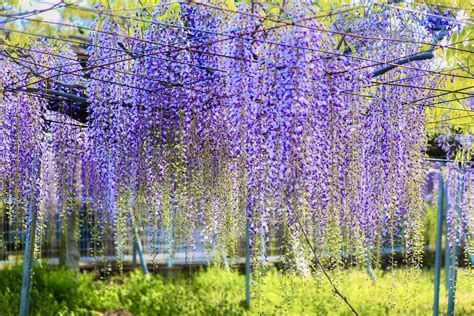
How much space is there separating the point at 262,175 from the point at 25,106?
238 centimetres

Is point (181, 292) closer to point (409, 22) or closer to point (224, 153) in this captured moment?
point (224, 153)

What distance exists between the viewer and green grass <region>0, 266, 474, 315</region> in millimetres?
7977

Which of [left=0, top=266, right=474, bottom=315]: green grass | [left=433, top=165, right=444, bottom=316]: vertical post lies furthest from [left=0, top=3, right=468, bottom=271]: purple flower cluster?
[left=0, top=266, right=474, bottom=315]: green grass

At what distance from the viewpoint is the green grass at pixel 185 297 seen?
7.98m

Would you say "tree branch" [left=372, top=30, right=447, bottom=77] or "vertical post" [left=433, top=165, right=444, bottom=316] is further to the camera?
"vertical post" [left=433, top=165, right=444, bottom=316]

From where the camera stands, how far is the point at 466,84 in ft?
17.9

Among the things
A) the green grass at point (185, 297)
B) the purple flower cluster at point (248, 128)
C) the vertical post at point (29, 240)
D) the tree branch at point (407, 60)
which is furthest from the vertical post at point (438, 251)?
the vertical post at point (29, 240)

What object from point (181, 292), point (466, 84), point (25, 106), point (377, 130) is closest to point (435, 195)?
point (181, 292)

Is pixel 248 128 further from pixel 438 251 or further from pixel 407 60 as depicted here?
pixel 438 251

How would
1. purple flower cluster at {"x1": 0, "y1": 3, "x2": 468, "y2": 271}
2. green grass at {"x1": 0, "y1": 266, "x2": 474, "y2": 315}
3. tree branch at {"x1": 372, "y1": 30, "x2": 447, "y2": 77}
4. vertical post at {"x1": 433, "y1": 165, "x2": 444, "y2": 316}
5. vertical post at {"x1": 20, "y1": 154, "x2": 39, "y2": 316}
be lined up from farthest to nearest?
1. green grass at {"x1": 0, "y1": 266, "x2": 474, "y2": 315}
2. vertical post at {"x1": 433, "y1": 165, "x2": 444, "y2": 316}
3. vertical post at {"x1": 20, "y1": 154, "x2": 39, "y2": 316}
4. tree branch at {"x1": 372, "y1": 30, "x2": 447, "y2": 77}
5. purple flower cluster at {"x1": 0, "y1": 3, "x2": 468, "y2": 271}

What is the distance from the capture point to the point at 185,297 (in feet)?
28.8

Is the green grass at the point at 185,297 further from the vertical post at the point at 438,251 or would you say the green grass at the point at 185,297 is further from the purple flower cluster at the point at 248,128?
the purple flower cluster at the point at 248,128

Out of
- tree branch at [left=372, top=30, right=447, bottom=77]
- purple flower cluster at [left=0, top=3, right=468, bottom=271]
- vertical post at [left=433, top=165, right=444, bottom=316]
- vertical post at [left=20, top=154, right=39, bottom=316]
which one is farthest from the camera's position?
vertical post at [left=433, top=165, right=444, bottom=316]

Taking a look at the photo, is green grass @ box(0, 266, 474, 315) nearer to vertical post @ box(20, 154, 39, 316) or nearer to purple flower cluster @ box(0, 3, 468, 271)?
vertical post @ box(20, 154, 39, 316)
